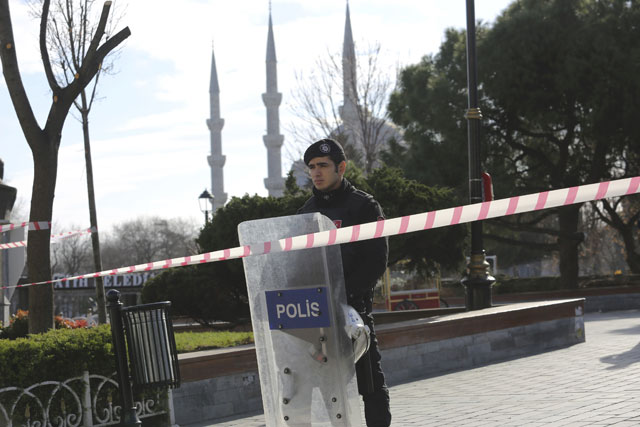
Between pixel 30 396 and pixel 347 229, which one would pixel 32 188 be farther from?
pixel 347 229

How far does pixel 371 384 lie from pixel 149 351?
5.95 ft

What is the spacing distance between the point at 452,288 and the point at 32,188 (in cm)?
3244

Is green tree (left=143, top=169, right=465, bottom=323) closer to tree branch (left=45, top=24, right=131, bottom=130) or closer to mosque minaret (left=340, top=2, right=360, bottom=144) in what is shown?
tree branch (left=45, top=24, right=131, bottom=130)

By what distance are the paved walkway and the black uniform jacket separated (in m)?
2.41

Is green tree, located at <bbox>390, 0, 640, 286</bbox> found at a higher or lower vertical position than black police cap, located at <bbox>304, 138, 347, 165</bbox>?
higher

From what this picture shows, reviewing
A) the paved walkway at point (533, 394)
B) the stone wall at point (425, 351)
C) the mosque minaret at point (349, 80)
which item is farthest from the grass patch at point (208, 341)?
the mosque minaret at point (349, 80)

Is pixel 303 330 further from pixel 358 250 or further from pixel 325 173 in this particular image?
pixel 325 173

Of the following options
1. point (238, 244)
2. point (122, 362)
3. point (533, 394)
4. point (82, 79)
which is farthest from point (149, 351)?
point (238, 244)

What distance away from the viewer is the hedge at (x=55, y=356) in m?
6.27

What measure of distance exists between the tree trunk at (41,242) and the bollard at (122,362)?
3.48 meters

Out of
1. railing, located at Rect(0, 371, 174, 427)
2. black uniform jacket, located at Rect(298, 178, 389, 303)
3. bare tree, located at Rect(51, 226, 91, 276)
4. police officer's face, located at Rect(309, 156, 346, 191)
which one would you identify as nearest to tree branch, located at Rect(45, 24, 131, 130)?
railing, located at Rect(0, 371, 174, 427)

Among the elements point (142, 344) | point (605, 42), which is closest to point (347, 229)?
point (142, 344)

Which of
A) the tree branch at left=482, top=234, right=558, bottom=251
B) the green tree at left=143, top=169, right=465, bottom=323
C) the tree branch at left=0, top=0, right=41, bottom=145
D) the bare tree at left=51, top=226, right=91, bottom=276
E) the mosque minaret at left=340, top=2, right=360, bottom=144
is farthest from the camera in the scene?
the bare tree at left=51, top=226, right=91, bottom=276

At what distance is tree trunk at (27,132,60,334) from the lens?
8820 millimetres
